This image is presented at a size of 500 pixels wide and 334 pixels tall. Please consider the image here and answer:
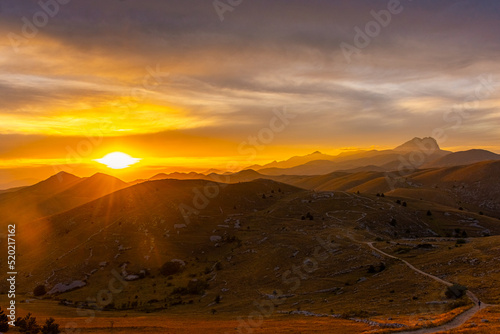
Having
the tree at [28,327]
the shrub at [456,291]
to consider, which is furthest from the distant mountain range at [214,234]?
the tree at [28,327]

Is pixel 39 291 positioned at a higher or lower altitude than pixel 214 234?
lower

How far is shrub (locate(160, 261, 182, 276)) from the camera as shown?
66.8 metres

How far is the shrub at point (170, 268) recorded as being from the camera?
219ft

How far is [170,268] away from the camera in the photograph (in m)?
67.6

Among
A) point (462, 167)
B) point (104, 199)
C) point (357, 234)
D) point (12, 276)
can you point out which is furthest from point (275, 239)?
point (462, 167)

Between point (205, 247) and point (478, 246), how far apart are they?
56.7 metres

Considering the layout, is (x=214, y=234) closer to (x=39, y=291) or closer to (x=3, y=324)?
(x=39, y=291)

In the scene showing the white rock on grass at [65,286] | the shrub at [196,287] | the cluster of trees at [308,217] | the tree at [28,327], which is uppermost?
the tree at [28,327]

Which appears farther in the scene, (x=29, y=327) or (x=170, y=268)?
(x=170, y=268)

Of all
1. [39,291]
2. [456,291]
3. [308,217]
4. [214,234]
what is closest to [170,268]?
[214,234]

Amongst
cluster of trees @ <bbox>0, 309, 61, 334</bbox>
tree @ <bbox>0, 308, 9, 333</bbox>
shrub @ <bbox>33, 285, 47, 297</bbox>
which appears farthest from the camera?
shrub @ <bbox>33, 285, 47, 297</bbox>

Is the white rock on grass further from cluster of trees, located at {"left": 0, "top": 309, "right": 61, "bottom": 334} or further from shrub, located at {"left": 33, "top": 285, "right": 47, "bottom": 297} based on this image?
cluster of trees, located at {"left": 0, "top": 309, "right": 61, "bottom": 334}

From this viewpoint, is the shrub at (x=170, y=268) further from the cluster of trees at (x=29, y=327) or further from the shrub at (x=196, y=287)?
the cluster of trees at (x=29, y=327)

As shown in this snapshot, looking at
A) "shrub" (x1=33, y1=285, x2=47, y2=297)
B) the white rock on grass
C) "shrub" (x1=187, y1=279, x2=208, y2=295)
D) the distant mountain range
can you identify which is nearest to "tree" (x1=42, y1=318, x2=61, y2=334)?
the distant mountain range
